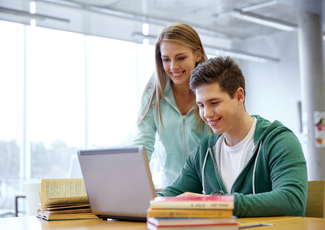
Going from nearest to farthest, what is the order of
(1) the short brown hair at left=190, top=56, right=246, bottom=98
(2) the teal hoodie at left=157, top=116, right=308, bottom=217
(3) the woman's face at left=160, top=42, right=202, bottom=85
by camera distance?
1. (2) the teal hoodie at left=157, top=116, right=308, bottom=217
2. (1) the short brown hair at left=190, top=56, right=246, bottom=98
3. (3) the woman's face at left=160, top=42, right=202, bottom=85

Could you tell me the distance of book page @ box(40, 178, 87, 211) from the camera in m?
1.46

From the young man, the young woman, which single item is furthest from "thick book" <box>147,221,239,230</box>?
the young woman

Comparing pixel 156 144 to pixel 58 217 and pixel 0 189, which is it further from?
pixel 0 189

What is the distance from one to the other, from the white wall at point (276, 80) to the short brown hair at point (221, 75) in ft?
15.5

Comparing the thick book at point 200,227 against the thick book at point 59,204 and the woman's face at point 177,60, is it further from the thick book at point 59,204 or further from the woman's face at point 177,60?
the woman's face at point 177,60

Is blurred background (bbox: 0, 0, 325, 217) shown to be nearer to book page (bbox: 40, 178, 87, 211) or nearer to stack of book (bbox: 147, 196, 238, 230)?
book page (bbox: 40, 178, 87, 211)

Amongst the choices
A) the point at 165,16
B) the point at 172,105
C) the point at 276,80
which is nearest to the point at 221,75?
the point at 172,105

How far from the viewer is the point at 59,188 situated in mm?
1523

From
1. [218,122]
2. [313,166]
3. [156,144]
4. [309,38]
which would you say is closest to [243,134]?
[218,122]

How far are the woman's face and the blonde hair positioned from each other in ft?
0.07

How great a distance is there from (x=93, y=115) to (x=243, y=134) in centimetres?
502

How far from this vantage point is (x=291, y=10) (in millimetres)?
6031

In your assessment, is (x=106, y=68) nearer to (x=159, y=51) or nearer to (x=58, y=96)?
(x=58, y=96)

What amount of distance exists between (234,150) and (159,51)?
66 centimetres
